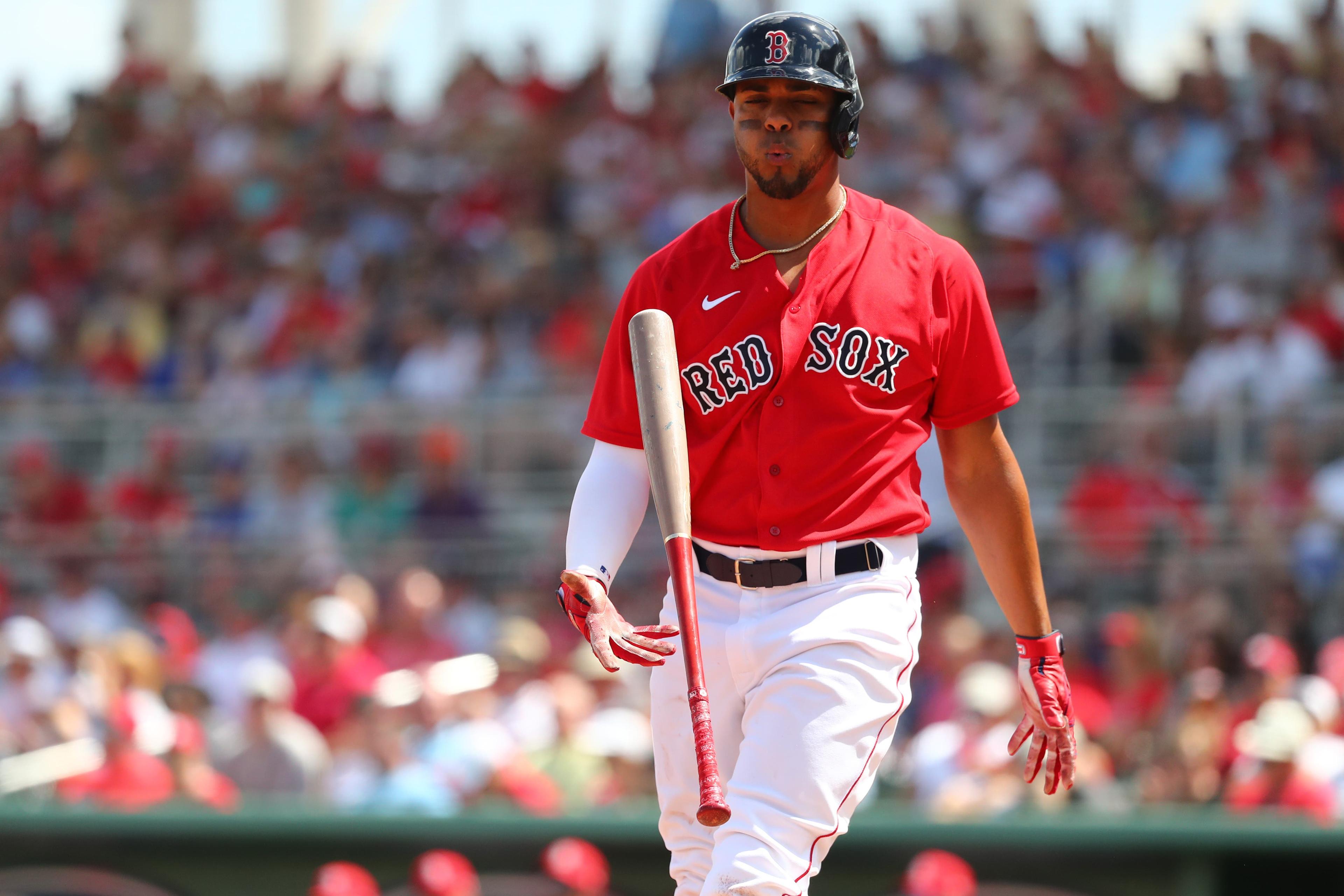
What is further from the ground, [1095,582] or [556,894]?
[1095,582]

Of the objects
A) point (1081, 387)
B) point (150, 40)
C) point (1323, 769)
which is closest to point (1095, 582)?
point (1081, 387)

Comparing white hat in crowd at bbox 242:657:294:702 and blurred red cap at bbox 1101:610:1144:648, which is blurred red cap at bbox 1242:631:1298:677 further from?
white hat in crowd at bbox 242:657:294:702

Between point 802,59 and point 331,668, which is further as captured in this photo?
point 331,668

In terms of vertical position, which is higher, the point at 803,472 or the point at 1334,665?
the point at 803,472

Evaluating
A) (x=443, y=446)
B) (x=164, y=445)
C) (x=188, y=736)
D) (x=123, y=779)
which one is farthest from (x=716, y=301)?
(x=164, y=445)

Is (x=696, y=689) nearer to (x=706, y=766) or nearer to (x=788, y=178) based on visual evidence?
(x=706, y=766)

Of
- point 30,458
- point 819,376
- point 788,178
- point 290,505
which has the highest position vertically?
point 788,178

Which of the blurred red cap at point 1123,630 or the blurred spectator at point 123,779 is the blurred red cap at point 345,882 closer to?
the blurred spectator at point 123,779

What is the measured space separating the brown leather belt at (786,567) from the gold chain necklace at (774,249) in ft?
1.85

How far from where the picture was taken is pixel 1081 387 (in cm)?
926

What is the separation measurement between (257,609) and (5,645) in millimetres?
1340

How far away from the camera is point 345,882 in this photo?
5980 mm

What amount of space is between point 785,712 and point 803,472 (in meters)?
0.44

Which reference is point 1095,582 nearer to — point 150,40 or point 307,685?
point 307,685
